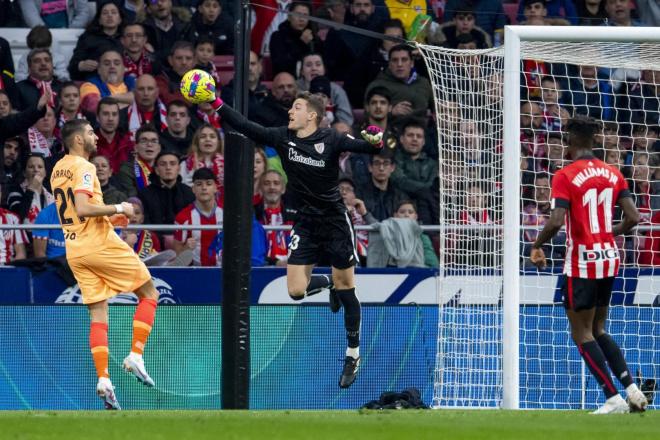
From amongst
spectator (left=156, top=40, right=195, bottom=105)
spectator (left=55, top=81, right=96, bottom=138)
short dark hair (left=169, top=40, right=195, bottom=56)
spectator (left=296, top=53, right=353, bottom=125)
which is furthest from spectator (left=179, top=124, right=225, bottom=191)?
spectator (left=296, top=53, right=353, bottom=125)

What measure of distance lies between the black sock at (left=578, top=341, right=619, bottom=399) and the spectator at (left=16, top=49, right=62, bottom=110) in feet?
23.5

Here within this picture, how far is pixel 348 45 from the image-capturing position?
1680 centimetres

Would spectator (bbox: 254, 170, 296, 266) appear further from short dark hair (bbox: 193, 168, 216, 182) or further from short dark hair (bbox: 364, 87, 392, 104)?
short dark hair (bbox: 364, 87, 392, 104)

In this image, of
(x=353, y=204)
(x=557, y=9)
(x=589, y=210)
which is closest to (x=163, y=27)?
(x=353, y=204)

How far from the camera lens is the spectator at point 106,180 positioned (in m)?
14.2

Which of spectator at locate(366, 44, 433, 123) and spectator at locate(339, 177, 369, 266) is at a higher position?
spectator at locate(366, 44, 433, 123)

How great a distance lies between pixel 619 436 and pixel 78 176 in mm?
4819

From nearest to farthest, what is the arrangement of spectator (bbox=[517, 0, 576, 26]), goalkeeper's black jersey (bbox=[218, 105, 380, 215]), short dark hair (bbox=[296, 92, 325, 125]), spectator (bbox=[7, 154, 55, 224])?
goalkeeper's black jersey (bbox=[218, 105, 380, 215]), short dark hair (bbox=[296, 92, 325, 125]), spectator (bbox=[7, 154, 55, 224]), spectator (bbox=[517, 0, 576, 26])

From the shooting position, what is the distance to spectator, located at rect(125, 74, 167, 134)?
50.6ft

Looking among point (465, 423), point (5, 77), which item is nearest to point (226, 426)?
point (465, 423)

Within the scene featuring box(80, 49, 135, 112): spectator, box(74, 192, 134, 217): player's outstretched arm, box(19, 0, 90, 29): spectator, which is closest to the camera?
box(74, 192, 134, 217): player's outstretched arm

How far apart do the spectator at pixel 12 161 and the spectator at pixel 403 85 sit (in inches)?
161

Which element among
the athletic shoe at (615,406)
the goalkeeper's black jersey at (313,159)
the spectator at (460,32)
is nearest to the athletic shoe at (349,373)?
the goalkeeper's black jersey at (313,159)

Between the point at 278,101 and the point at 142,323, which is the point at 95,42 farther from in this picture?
the point at 142,323
